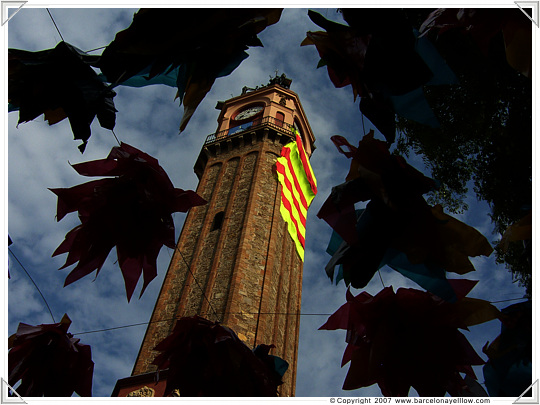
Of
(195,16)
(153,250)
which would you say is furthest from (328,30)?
(153,250)

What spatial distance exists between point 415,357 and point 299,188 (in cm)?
1747

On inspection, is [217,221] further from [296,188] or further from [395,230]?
[395,230]

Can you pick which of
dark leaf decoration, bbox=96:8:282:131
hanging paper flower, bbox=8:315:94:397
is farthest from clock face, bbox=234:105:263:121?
dark leaf decoration, bbox=96:8:282:131

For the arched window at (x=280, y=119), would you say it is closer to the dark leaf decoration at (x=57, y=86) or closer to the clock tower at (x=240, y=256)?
the clock tower at (x=240, y=256)

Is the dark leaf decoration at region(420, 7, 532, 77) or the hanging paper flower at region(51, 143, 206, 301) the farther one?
the hanging paper flower at region(51, 143, 206, 301)

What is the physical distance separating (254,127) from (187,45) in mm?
20584

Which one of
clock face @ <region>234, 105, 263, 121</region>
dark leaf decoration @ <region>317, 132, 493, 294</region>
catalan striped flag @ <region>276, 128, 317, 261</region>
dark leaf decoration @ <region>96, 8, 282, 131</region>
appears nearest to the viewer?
dark leaf decoration @ <region>96, 8, 282, 131</region>

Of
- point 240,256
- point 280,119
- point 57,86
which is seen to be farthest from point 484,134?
point 280,119

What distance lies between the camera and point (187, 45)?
2.02 meters

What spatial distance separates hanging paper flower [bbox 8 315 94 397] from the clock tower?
25.3ft

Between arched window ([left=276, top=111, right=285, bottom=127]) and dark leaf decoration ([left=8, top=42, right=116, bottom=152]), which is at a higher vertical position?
arched window ([left=276, top=111, right=285, bottom=127])

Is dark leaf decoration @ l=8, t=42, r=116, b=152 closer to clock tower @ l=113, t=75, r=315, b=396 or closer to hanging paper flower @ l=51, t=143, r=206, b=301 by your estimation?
hanging paper flower @ l=51, t=143, r=206, b=301

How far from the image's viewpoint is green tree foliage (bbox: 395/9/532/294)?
2.57 metres

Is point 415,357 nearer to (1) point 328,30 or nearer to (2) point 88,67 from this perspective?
(1) point 328,30
